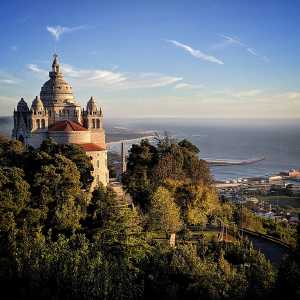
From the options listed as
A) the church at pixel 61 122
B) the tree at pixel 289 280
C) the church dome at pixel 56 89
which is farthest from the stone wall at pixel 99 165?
the tree at pixel 289 280

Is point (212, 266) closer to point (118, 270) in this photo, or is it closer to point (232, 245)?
point (118, 270)

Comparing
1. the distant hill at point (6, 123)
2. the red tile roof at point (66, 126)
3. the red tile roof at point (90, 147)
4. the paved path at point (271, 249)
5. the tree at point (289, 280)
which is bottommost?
the paved path at point (271, 249)

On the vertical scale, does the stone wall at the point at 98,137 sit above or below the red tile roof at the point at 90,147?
above

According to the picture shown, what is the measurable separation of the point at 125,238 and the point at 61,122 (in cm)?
2195

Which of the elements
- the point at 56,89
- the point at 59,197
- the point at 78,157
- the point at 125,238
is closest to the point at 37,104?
the point at 56,89

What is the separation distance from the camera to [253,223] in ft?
114

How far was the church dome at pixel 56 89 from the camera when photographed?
46812 mm

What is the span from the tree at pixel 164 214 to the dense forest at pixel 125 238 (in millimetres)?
64

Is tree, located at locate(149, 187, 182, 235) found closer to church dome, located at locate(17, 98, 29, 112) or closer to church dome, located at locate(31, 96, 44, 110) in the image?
church dome, located at locate(31, 96, 44, 110)

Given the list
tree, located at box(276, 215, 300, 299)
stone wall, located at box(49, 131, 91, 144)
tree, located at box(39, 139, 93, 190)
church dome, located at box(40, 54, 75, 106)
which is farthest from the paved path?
church dome, located at box(40, 54, 75, 106)

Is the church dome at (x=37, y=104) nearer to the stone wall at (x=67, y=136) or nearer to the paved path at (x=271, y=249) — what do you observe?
the stone wall at (x=67, y=136)

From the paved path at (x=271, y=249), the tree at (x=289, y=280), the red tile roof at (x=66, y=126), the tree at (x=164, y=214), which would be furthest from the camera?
the red tile roof at (x=66, y=126)

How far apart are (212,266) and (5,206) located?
11.2 meters

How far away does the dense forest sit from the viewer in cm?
1720
